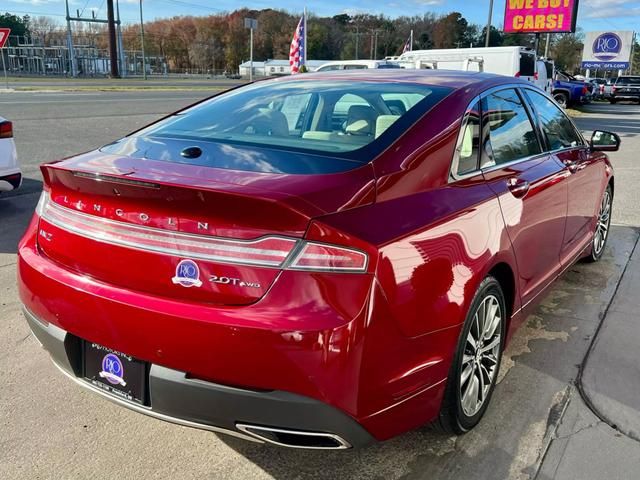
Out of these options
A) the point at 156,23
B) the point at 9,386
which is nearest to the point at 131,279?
the point at 9,386

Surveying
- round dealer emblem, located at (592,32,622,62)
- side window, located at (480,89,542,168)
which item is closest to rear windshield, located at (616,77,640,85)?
round dealer emblem, located at (592,32,622,62)

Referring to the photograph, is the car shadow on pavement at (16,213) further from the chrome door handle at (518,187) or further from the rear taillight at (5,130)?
the chrome door handle at (518,187)

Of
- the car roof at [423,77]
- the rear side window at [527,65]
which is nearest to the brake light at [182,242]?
the car roof at [423,77]

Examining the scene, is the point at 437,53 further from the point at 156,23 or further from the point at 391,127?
the point at 156,23

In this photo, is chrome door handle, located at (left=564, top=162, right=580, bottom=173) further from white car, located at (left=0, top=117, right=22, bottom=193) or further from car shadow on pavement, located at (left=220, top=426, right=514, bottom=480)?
white car, located at (left=0, top=117, right=22, bottom=193)

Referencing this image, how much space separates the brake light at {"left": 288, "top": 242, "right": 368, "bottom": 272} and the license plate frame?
0.69 meters

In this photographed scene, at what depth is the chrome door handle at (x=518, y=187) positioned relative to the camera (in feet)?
9.37

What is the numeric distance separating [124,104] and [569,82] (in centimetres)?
2000

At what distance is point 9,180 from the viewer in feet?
18.7

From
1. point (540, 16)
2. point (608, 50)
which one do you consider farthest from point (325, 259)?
point (608, 50)

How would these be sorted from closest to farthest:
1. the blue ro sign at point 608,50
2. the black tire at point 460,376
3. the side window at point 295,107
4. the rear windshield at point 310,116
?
the black tire at point 460,376, the rear windshield at point 310,116, the side window at point 295,107, the blue ro sign at point 608,50

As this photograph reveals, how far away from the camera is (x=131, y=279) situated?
2049 millimetres

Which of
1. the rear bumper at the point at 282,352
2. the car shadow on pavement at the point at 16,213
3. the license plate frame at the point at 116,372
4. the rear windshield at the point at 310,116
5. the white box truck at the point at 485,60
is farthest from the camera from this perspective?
the white box truck at the point at 485,60

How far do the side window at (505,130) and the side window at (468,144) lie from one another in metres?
0.07
